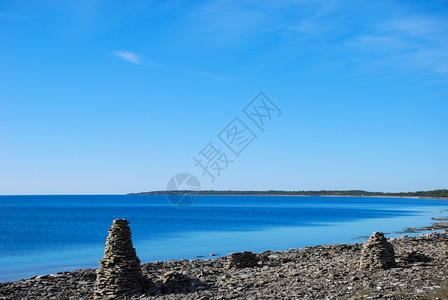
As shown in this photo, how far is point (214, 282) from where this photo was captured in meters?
16.1

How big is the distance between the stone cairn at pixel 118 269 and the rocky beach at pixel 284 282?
33 centimetres

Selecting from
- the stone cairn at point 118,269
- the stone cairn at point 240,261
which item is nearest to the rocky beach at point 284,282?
the stone cairn at point 240,261

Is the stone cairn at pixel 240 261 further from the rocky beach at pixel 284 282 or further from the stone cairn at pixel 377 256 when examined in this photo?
the stone cairn at pixel 377 256

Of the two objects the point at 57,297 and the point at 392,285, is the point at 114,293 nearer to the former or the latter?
the point at 57,297

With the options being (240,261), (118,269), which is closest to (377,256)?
(240,261)

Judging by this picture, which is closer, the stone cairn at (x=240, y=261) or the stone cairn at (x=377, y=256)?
the stone cairn at (x=377, y=256)

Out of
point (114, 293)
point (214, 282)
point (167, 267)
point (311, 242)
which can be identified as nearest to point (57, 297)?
point (114, 293)

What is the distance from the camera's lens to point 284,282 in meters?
14.5

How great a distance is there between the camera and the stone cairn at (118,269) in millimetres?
13977

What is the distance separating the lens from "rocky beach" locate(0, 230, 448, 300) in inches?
492

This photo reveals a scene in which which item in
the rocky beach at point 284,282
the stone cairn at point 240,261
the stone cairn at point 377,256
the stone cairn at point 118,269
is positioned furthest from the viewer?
the stone cairn at point 240,261

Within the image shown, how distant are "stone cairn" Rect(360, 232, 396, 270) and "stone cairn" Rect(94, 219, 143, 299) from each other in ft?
26.1

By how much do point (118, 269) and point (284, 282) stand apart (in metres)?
5.23

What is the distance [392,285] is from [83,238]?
1744 inches
